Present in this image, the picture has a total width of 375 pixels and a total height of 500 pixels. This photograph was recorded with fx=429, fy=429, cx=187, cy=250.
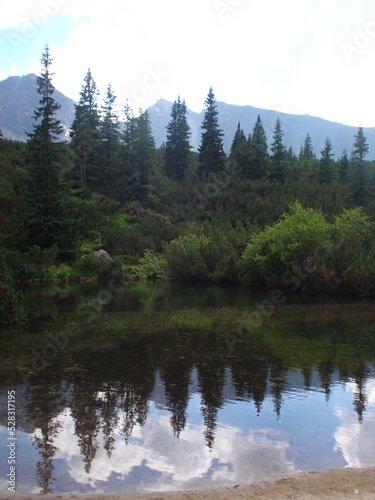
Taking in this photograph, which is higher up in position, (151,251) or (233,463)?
(151,251)

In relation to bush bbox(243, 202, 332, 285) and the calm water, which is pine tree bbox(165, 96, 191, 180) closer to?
bush bbox(243, 202, 332, 285)

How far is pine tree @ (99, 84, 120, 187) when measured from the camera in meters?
54.9

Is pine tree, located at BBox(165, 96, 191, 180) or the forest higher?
pine tree, located at BBox(165, 96, 191, 180)

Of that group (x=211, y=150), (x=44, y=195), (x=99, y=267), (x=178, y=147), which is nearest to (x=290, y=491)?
(x=99, y=267)

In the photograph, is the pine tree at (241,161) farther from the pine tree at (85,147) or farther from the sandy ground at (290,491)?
the sandy ground at (290,491)

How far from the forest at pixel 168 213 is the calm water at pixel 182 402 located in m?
4.65

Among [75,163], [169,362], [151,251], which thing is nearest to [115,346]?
[169,362]

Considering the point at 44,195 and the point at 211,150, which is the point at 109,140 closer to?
the point at 211,150

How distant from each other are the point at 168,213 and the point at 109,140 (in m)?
18.6

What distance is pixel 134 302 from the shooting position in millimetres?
20516

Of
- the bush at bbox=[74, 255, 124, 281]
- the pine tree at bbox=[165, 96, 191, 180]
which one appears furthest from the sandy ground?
the pine tree at bbox=[165, 96, 191, 180]

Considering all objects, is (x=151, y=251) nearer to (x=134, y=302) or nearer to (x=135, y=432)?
(x=134, y=302)

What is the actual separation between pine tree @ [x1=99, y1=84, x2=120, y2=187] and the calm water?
140 ft

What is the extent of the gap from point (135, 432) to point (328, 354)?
5945 mm
